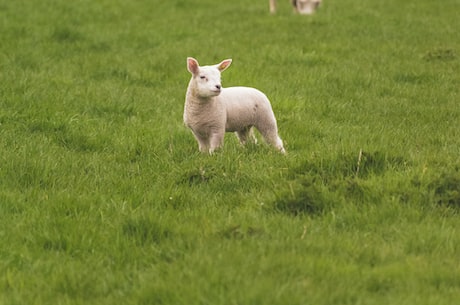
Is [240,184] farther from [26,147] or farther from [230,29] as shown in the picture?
[230,29]

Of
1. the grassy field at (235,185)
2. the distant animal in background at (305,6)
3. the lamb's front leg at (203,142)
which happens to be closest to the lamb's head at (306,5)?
the distant animal in background at (305,6)

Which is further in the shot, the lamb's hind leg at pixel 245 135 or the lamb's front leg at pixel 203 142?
the lamb's hind leg at pixel 245 135

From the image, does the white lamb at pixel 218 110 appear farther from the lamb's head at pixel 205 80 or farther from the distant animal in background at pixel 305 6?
the distant animal in background at pixel 305 6

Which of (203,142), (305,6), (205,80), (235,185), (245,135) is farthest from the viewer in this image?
(305,6)

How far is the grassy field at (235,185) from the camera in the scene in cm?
397

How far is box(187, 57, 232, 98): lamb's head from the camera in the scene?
19.7ft

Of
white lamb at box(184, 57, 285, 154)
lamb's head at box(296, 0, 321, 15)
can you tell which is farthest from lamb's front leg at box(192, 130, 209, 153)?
lamb's head at box(296, 0, 321, 15)

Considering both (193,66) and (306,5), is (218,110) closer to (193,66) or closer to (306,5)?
(193,66)

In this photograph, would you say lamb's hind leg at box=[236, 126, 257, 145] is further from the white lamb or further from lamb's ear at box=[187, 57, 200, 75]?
lamb's ear at box=[187, 57, 200, 75]

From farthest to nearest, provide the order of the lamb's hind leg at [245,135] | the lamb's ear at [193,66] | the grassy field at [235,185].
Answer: the lamb's hind leg at [245,135], the lamb's ear at [193,66], the grassy field at [235,185]

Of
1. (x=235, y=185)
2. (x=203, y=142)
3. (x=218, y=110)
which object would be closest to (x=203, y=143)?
(x=203, y=142)

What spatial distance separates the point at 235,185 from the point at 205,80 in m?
0.97

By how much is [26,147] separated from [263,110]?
1954 millimetres

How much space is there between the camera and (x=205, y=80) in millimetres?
6121
